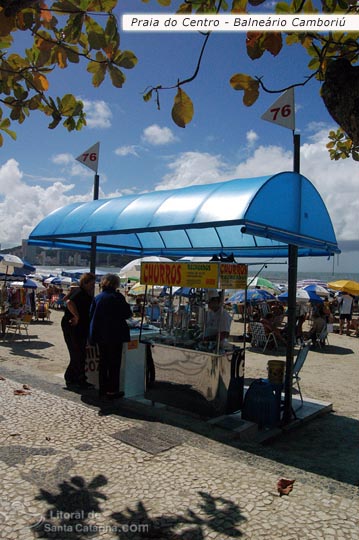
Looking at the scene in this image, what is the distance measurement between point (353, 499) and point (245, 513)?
1.02m

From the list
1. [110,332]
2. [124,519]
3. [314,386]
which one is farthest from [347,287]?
[124,519]

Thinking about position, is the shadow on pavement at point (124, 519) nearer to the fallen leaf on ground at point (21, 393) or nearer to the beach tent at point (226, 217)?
the beach tent at point (226, 217)

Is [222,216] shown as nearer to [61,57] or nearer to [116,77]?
[116,77]

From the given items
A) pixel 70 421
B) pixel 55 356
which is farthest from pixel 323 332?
pixel 70 421

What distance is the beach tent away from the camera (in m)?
5.17

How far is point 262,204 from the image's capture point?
5188 millimetres

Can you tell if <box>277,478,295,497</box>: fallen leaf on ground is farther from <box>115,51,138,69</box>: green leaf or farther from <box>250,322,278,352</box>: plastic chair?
<box>250,322,278,352</box>: plastic chair

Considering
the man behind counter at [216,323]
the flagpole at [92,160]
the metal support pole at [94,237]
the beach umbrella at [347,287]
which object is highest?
the flagpole at [92,160]

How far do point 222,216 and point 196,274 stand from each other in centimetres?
97

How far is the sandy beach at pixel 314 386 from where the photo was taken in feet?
15.0

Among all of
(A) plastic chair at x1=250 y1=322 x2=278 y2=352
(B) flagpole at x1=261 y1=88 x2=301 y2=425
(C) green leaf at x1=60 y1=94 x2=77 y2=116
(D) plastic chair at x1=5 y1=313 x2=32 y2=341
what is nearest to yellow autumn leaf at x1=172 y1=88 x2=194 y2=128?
(C) green leaf at x1=60 y1=94 x2=77 y2=116

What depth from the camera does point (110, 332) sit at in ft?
20.0

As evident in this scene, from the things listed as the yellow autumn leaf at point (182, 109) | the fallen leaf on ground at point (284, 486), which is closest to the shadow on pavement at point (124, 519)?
the fallen leaf on ground at point (284, 486)

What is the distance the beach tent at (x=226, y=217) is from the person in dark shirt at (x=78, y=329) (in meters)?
0.92
